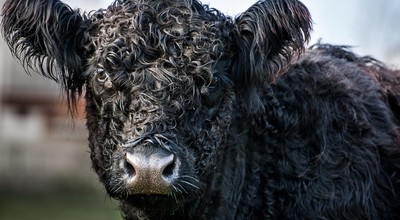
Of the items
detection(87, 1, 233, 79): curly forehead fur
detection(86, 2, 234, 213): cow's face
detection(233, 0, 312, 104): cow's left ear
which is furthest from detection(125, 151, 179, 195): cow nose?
detection(233, 0, 312, 104): cow's left ear

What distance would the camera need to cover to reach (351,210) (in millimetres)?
4609

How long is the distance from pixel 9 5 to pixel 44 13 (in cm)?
19

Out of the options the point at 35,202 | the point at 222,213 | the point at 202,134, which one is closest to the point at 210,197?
the point at 222,213

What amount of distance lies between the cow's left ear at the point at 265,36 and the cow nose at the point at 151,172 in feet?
2.66

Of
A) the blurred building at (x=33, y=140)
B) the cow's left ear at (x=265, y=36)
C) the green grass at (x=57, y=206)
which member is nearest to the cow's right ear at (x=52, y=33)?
the cow's left ear at (x=265, y=36)

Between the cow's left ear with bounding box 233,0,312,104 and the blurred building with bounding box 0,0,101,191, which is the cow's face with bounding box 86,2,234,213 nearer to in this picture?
the cow's left ear with bounding box 233,0,312,104

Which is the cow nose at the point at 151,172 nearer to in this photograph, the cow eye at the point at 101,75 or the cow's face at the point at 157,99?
the cow's face at the point at 157,99

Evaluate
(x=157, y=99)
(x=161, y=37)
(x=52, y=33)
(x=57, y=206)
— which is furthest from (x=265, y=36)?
(x=57, y=206)

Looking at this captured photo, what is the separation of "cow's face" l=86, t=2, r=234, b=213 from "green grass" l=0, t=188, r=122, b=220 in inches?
348

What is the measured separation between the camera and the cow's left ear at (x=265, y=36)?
4352 millimetres

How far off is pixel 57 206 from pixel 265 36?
11708 millimetres

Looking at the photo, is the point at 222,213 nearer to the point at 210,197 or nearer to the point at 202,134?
the point at 210,197

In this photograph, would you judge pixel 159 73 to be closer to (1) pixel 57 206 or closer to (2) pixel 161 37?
(2) pixel 161 37

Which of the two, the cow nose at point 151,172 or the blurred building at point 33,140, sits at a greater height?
the blurred building at point 33,140
